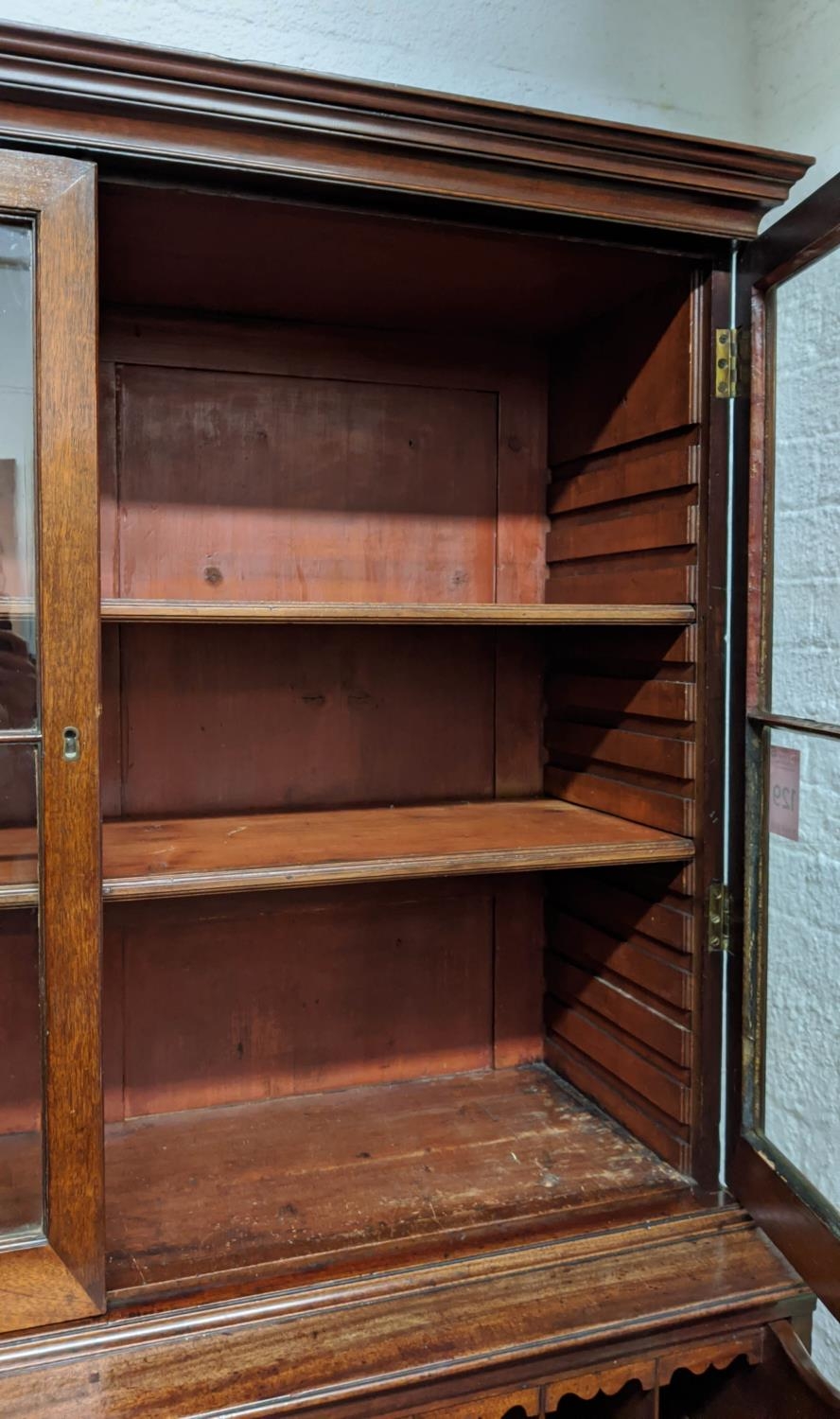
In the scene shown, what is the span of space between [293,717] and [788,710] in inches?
33.9

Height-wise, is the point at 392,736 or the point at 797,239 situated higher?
the point at 797,239

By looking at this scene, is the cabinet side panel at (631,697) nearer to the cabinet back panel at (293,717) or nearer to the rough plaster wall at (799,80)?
the cabinet back panel at (293,717)

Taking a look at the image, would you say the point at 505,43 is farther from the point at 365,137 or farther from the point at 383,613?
the point at 383,613

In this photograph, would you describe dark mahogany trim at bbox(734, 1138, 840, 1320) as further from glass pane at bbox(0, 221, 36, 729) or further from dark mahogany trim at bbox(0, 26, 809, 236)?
dark mahogany trim at bbox(0, 26, 809, 236)

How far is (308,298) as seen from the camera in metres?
1.66

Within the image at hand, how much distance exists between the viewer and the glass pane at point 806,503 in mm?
1439

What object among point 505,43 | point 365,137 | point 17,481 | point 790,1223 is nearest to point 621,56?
point 505,43

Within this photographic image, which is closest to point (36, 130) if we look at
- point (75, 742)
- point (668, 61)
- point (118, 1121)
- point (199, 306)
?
point (199, 306)

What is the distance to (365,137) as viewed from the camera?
124 centimetres

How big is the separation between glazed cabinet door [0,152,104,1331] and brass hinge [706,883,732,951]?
878 millimetres

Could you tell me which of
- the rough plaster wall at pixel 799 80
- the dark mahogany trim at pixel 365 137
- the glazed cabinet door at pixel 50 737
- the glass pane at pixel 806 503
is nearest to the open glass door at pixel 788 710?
the glass pane at pixel 806 503

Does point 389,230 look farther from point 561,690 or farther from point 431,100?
point 561,690

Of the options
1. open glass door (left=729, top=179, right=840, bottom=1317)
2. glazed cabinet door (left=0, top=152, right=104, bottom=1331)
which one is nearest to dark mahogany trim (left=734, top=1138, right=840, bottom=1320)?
open glass door (left=729, top=179, right=840, bottom=1317)

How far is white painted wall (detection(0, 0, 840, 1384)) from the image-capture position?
5.10ft
